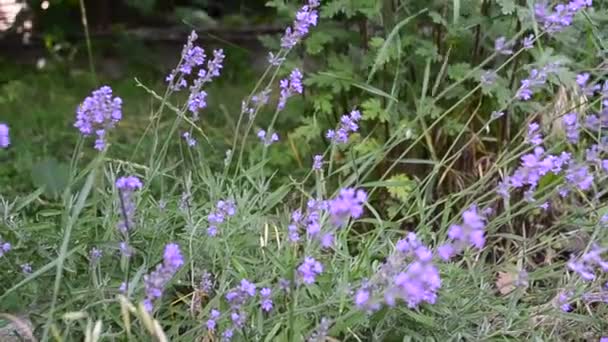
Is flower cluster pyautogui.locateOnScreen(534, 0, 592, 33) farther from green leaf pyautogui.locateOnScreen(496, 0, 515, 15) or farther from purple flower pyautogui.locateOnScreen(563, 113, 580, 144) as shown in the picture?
green leaf pyautogui.locateOnScreen(496, 0, 515, 15)

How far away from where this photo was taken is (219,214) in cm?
182

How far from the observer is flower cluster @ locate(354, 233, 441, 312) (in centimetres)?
123

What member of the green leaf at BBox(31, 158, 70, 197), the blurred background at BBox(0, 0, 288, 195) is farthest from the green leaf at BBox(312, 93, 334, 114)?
the blurred background at BBox(0, 0, 288, 195)

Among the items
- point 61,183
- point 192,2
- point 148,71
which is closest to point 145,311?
point 61,183

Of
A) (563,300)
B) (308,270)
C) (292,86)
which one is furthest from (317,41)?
(308,270)

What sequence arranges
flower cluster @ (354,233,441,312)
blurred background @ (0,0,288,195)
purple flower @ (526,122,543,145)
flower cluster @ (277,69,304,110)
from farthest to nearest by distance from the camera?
blurred background @ (0,0,288,195), flower cluster @ (277,69,304,110), purple flower @ (526,122,543,145), flower cluster @ (354,233,441,312)

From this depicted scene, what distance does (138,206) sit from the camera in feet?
6.25

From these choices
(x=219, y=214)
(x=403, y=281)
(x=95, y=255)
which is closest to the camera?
(x=403, y=281)

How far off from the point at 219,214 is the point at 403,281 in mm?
658

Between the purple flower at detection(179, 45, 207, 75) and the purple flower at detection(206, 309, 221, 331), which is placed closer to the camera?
the purple flower at detection(206, 309, 221, 331)

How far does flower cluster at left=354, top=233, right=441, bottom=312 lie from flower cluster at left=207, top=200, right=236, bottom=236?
0.38m

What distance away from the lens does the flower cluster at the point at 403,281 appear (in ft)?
4.03

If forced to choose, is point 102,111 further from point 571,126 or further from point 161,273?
point 571,126

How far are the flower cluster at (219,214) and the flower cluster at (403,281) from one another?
1.24ft
